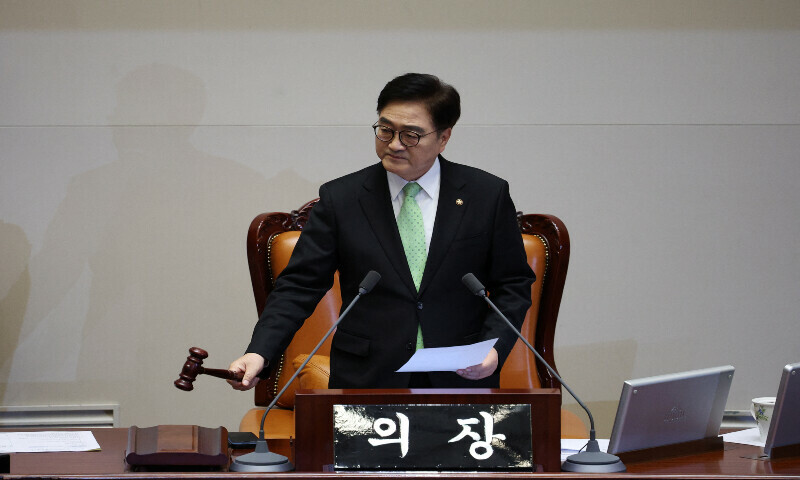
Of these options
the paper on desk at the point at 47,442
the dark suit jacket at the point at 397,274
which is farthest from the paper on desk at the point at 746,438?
the paper on desk at the point at 47,442

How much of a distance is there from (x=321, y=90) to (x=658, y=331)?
5.07 ft

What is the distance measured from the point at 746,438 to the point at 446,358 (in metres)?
0.76

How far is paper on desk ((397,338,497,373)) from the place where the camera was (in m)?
1.56

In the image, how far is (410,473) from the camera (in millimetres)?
1458

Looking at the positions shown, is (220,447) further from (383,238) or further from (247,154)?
(247,154)

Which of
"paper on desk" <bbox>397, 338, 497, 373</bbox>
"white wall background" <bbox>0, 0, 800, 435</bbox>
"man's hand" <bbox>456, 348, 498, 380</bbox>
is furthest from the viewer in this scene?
"white wall background" <bbox>0, 0, 800, 435</bbox>

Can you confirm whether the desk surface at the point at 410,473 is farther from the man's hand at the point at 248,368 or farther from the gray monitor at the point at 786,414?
the man's hand at the point at 248,368

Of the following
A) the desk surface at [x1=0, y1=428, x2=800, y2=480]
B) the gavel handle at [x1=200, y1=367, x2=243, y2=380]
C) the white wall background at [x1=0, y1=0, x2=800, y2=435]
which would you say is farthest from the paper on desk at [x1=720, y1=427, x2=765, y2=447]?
the white wall background at [x1=0, y1=0, x2=800, y2=435]

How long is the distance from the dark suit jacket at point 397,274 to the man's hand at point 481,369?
114 mm

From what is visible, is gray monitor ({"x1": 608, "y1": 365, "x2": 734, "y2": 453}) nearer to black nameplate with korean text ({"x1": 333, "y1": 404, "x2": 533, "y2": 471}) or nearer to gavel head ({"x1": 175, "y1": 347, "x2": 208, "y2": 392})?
black nameplate with korean text ({"x1": 333, "y1": 404, "x2": 533, "y2": 471})

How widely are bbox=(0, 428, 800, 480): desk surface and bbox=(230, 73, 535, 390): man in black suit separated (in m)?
0.45

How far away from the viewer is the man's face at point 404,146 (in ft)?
6.64

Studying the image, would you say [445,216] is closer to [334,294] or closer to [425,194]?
[425,194]

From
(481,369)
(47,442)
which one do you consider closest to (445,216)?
(481,369)
